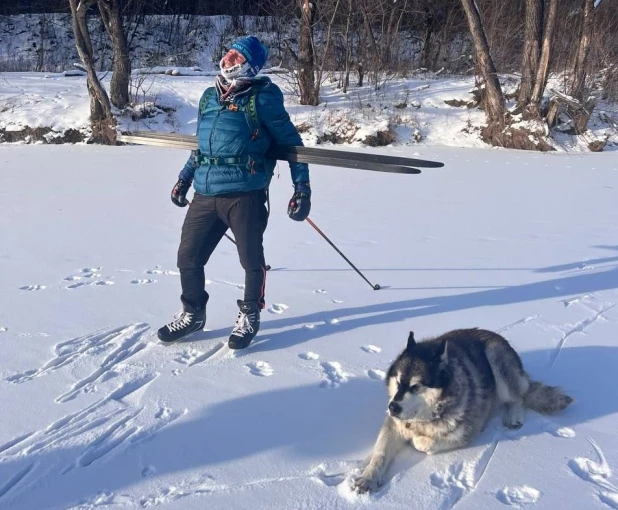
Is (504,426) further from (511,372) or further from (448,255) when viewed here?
(448,255)

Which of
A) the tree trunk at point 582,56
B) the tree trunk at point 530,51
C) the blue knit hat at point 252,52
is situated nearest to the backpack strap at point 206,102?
the blue knit hat at point 252,52

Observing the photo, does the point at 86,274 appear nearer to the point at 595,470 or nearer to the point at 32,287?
the point at 32,287

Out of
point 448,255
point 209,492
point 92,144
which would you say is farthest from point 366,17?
point 209,492

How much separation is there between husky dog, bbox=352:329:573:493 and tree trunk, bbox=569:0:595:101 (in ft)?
44.2

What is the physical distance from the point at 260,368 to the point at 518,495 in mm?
1470

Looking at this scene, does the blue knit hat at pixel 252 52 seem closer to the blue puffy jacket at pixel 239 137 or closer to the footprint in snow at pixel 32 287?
the blue puffy jacket at pixel 239 137

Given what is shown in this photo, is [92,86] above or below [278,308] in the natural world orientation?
above

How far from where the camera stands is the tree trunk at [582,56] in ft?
46.3

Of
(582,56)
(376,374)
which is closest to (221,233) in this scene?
(376,374)

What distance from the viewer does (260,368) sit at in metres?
3.26

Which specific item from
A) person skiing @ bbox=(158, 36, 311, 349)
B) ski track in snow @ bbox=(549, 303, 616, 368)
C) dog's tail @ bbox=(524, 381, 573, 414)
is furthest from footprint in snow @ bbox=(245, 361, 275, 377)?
ski track in snow @ bbox=(549, 303, 616, 368)

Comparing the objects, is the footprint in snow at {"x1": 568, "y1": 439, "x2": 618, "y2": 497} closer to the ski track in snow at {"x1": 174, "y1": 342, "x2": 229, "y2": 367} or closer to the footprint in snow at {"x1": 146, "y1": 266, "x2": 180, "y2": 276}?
the ski track in snow at {"x1": 174, "y1": 342, "x2": 229, "y2": 367}

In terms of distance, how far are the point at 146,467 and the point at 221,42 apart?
909 inches

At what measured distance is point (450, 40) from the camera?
20547 mm
